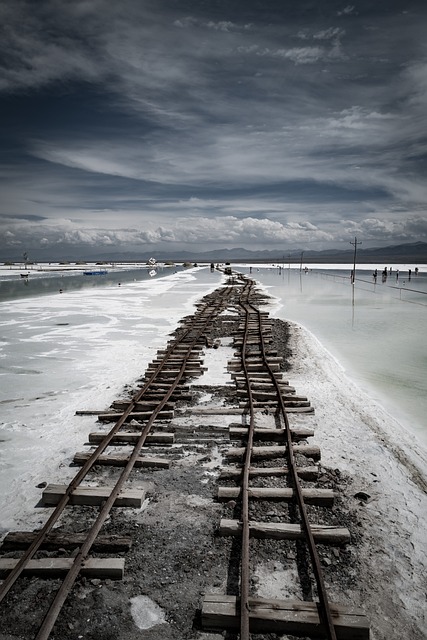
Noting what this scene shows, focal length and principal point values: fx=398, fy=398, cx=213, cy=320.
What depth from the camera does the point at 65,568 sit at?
463cm

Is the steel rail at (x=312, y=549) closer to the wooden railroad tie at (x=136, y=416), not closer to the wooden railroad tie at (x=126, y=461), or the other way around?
the wooden railroad tie at (x=126, y=461)

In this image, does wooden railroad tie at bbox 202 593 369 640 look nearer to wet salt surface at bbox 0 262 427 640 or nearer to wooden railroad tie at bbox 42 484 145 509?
wet salt surface at bbox 0 262 427 640

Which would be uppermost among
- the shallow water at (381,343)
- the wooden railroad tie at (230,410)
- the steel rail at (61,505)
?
the steel rail at (61,505)

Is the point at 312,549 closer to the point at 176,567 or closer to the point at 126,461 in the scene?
the point at 176,567

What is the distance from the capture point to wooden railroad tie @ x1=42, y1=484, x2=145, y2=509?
6012 millimetres

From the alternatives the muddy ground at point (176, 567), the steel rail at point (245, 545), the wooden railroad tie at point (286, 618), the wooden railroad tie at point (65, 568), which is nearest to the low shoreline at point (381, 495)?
the muddy ground at point (176, 567)

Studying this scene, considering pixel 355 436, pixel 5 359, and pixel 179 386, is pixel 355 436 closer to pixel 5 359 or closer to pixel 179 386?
pixel 179 386

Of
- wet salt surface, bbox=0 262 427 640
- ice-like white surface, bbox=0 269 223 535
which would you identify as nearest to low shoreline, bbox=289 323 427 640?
wet salt surface, bbox=0 262 427 640

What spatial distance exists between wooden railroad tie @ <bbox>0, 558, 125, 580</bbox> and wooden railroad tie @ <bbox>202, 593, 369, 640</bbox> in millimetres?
1151

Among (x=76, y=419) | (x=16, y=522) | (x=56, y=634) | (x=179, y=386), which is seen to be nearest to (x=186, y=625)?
(x=56, y=634)

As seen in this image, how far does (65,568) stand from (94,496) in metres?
1.44

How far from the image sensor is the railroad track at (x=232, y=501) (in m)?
4.05

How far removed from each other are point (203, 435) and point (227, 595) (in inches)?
165

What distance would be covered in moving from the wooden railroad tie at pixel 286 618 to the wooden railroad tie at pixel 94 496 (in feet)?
7.00
